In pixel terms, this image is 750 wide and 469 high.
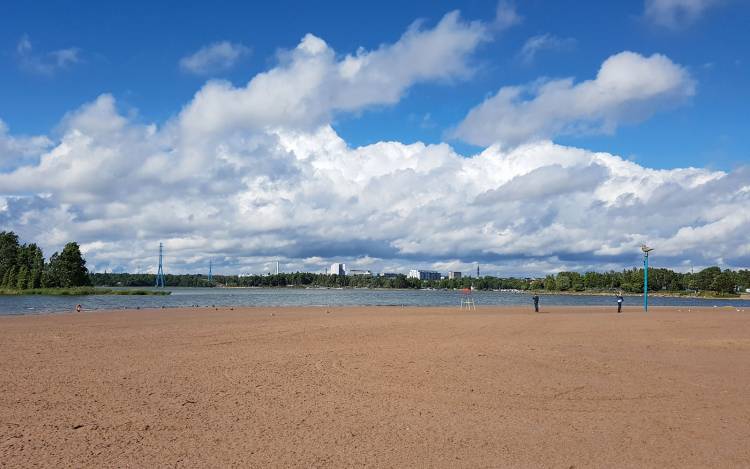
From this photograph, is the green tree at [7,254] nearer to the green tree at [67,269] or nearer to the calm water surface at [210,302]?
the green tree at [67,269]

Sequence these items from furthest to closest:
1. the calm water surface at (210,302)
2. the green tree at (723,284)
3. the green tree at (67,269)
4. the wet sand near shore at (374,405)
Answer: the green tree at (723,284)
the green tree at (67,269)
the calm water surface at (210,302)
the wet sand near shore at (374,405)

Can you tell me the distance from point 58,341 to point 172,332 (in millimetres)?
5802

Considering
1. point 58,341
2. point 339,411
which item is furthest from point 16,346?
point 339,411

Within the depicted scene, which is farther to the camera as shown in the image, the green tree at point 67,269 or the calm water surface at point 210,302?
the green tree at point 67,269

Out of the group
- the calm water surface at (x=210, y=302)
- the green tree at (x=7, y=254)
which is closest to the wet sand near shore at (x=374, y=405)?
the calm water surface at (x=210, y=302)

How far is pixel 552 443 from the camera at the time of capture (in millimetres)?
9023

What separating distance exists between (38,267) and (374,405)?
127 m

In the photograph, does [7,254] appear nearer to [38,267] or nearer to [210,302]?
[38,267]

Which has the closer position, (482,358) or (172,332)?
(482,358)

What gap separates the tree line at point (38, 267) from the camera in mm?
114500

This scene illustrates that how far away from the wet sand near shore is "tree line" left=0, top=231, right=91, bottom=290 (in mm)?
107767

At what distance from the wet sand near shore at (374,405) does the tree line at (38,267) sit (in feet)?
354

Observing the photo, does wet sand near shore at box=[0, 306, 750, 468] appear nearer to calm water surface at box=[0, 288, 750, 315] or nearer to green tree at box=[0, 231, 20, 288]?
calm water surface at box=[0, 288, 750, 315]

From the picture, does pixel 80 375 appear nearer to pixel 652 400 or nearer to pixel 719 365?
pixel 652 400
